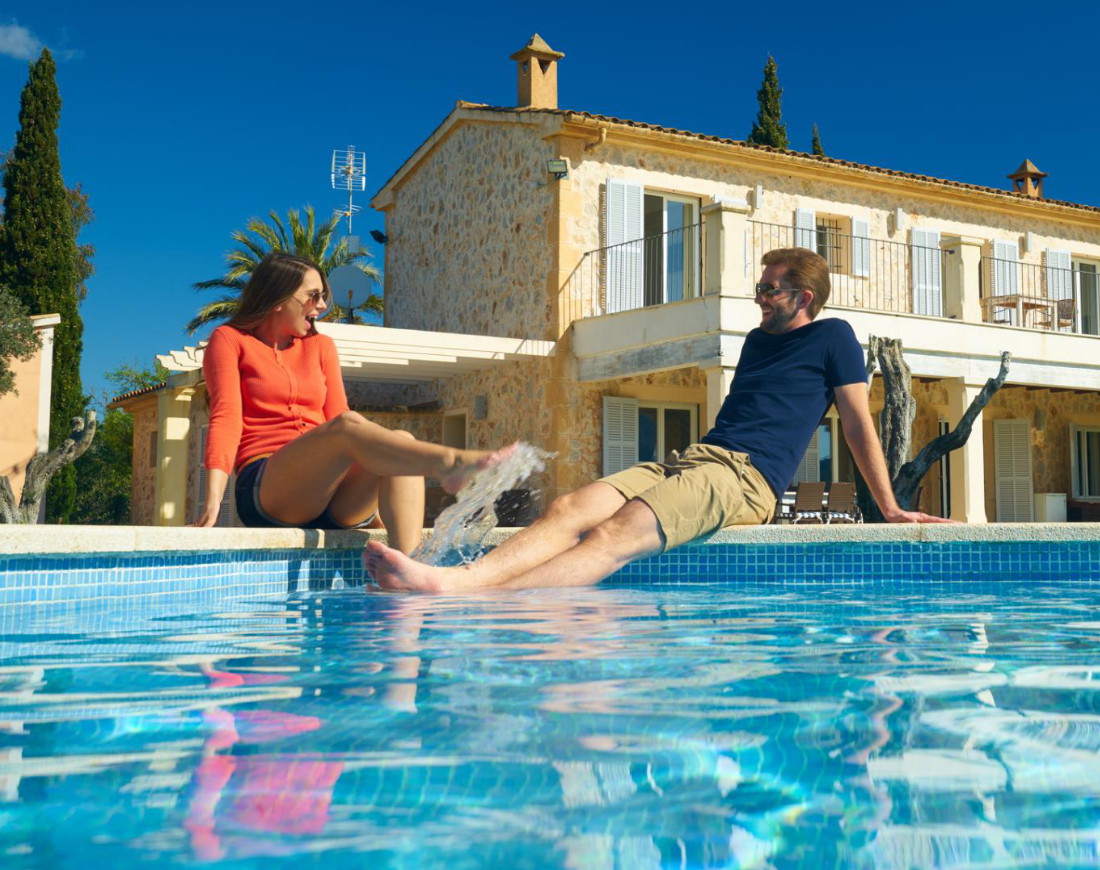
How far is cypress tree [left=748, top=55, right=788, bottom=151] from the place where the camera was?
23.6 m

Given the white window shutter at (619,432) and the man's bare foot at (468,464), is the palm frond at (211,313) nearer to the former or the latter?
the white window shutter at (619,432)

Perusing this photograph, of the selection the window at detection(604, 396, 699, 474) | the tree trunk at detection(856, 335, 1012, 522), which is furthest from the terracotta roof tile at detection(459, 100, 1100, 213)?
the tree trunk at detection(856, 335, 1012, 522)

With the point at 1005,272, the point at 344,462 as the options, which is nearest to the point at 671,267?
the point at 1005,272

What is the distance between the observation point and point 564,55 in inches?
635

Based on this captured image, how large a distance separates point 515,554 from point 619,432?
11044mm

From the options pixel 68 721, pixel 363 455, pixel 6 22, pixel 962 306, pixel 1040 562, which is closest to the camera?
pixel 68 721

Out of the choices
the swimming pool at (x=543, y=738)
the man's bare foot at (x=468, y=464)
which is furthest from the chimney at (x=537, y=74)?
the swimming pool at (x=543, y=738)

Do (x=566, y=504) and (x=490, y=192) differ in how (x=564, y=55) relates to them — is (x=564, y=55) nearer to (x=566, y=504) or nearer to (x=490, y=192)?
(x=490, y=192)

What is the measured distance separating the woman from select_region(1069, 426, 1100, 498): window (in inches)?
645

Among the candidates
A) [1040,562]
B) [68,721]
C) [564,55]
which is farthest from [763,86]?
[68,721]

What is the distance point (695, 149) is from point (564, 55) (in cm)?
259

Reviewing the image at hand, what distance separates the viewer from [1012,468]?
17656mm

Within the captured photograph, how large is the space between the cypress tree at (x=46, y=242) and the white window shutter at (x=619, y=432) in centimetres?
837

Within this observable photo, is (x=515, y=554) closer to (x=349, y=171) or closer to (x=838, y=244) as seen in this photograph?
(x=838, y=244)
